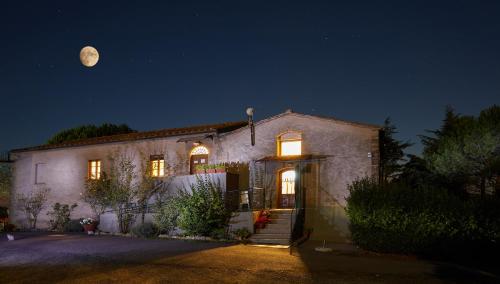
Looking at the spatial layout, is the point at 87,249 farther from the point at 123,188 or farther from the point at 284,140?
the point at 284,140

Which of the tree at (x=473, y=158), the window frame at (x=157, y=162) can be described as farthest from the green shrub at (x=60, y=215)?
the tree at (x=473, y=158)

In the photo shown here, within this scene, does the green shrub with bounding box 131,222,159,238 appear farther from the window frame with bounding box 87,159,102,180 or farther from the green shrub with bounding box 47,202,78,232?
the green shrub with bounding box 47,202,78,232

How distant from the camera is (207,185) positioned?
1852 cm

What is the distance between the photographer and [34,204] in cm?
2647

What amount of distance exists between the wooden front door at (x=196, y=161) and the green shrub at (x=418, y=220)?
8831 millimetres

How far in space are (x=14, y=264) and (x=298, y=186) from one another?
10.6 meters

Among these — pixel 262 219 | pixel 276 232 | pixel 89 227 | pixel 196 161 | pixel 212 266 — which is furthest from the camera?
pixel 196 161

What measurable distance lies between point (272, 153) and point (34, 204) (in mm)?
15705

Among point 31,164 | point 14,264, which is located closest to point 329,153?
point 14,264

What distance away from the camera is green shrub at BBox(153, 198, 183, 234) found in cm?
1861

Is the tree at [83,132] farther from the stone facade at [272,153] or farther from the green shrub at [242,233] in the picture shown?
the green shrub at [242,233]

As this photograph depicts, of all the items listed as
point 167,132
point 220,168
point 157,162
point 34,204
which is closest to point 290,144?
point 220,168

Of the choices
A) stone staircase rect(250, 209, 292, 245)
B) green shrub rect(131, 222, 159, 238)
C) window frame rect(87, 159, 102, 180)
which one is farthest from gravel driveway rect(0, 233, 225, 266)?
window frame rect(87, 159, 102, 180)

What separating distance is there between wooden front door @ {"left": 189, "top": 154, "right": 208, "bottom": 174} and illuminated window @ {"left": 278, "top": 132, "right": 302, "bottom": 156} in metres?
4.07
